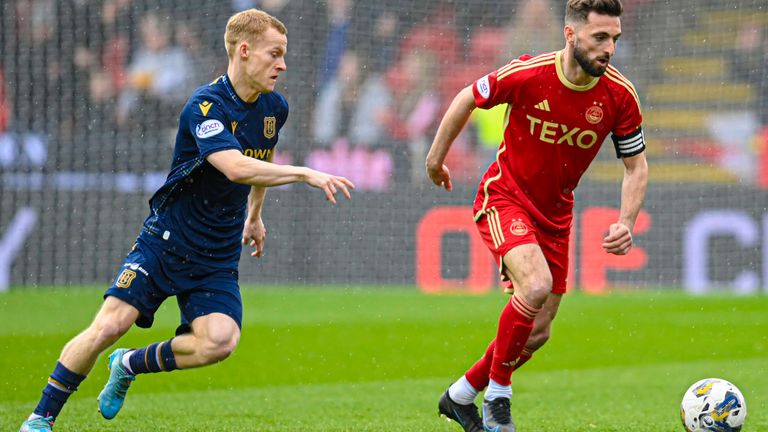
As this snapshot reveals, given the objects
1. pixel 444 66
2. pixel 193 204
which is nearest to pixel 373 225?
pixel 444 66

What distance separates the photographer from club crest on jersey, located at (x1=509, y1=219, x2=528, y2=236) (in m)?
→ 6.00

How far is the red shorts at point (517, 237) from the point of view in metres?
6.00

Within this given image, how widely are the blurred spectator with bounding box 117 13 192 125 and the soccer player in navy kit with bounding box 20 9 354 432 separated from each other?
8.41m

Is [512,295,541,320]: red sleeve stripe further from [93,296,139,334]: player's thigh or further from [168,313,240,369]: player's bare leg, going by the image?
[93,296,139,334]: player's thigh

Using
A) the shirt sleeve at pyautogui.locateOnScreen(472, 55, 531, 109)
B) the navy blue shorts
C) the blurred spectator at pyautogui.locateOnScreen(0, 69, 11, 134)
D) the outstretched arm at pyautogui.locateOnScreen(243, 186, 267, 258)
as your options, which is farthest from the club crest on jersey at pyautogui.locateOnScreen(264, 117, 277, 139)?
the blurred spectator at pyautogui.locateOnScreen(0, 69, 11, 134)

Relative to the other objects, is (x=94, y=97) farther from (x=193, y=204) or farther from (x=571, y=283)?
(x=193, y=204)

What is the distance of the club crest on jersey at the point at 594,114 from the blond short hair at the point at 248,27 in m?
1.74

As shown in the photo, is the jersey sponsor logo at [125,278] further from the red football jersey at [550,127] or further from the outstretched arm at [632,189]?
the outstretched arm at [632,189]

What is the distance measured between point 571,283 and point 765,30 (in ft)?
14.2

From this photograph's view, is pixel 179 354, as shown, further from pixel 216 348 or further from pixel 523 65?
pixel 523 65

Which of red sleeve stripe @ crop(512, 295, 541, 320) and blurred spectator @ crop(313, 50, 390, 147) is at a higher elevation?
blurred spectator @ crop(313, 50, 390, 147)

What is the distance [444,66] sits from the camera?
1580 centimetres

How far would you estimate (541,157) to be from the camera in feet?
20.2

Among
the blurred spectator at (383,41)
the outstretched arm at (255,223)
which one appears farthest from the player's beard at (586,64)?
the blurred spectator at (383,41)
